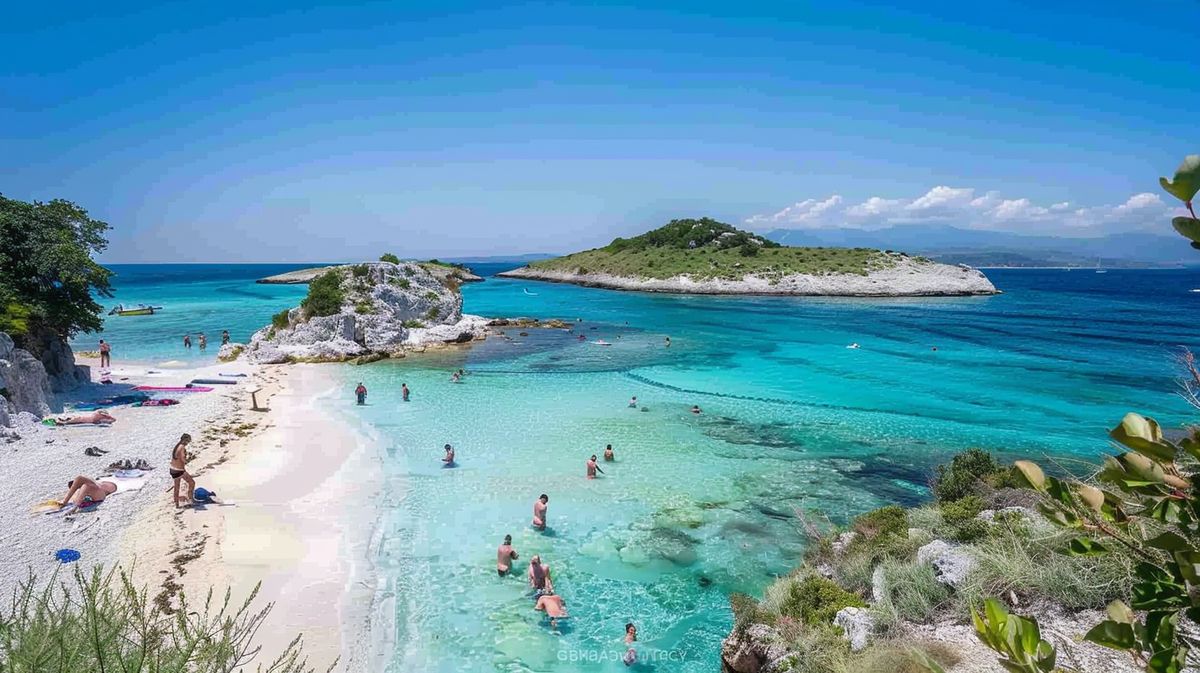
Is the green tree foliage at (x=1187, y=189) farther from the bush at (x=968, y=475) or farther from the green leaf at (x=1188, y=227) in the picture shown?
the bush at (x=968, y=475)

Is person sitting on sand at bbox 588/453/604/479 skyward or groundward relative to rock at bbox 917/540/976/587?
groundward

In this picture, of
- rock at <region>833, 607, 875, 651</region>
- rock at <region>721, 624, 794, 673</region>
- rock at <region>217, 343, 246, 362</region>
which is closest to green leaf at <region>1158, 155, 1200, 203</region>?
rock at <region>833, 607, 875, 651</region>

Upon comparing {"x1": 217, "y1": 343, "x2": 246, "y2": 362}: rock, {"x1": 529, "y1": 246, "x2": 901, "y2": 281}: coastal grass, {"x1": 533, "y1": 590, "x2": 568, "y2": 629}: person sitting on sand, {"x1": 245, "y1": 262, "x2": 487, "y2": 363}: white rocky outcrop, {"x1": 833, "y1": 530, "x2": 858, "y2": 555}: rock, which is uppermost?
{"x1": 529, "y1": 246, "x2": 901, "y2": 281}: coastal grass

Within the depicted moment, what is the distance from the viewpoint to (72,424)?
1955cm

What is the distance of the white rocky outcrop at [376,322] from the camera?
36.2 m

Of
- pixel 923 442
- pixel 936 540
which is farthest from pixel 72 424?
pixel 923 442

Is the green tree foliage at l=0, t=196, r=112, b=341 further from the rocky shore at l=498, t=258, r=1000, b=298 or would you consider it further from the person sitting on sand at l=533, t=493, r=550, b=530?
the rocky shore at l=498, t=258, r=1000, b=298

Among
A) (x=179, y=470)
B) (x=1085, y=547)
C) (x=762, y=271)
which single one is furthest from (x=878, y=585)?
(x=762, y=271)

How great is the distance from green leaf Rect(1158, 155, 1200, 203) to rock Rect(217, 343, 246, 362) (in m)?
40.7

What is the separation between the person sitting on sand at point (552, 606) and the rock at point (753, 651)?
9.76ft

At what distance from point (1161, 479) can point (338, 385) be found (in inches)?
1225

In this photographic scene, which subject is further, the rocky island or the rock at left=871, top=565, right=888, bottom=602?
the rocky island

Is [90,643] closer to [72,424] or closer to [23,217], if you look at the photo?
[72,424]

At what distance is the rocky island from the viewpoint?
283 feet
